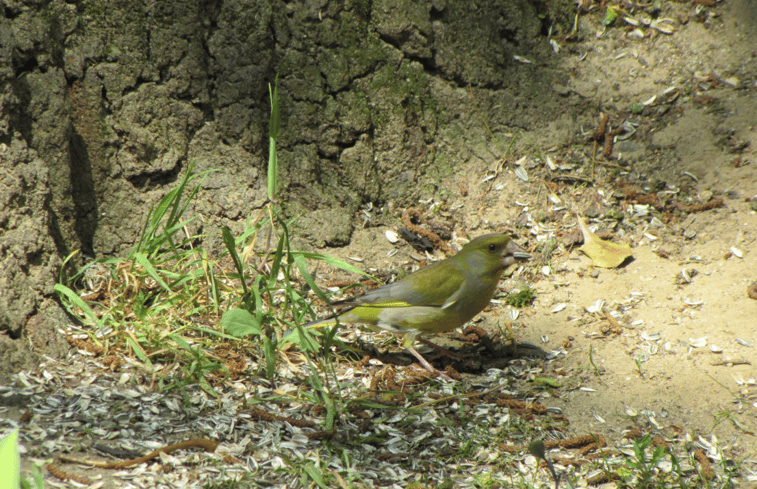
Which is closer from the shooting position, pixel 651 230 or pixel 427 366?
pixel 427 366

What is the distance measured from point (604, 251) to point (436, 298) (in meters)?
1.51

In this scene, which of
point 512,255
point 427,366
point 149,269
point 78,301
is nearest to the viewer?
point 78,301

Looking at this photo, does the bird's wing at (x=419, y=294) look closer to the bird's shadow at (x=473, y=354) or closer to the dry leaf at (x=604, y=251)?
the bird's shadow at (x=473, y=354)

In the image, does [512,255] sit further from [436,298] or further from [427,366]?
[427,366]

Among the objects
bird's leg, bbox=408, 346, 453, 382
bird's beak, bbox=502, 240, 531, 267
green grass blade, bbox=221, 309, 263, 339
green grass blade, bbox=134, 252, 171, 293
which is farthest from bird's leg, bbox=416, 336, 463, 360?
green grass blade, bbox=134, 252, 171, 293

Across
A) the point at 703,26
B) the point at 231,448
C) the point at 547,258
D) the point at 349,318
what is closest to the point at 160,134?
the point at 349,318

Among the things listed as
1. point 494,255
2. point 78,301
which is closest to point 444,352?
point 494,255

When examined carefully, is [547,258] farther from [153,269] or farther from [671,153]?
[153,269]

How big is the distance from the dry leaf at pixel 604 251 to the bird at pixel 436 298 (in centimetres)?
91

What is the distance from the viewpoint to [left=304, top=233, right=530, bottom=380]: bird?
153 inches

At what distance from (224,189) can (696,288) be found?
3436 millimetres

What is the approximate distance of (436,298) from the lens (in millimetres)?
3922

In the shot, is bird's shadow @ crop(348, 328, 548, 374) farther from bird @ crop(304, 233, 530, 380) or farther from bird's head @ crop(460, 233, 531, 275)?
bird's head @ crop(460, 233, 531, 275)

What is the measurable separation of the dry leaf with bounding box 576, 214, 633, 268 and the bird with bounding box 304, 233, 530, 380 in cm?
91
